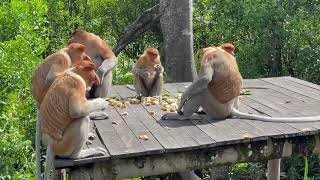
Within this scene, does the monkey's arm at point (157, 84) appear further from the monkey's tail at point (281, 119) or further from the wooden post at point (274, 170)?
the wooden post at point (274, 170)

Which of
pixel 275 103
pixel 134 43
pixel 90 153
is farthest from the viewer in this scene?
pixel 134 43

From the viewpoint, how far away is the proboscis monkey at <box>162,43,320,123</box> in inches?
168

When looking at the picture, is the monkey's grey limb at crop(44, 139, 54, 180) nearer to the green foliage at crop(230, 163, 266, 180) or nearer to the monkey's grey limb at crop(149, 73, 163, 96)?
the monkey's grey limb at crop(149, 73, 163, 96)

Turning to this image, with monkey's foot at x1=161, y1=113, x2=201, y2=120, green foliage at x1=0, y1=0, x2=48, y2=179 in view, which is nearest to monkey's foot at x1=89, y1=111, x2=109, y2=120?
monkey's foot at x1=161, y1=113, x2=201, y2=120

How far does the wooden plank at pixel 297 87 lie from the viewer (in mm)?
5248

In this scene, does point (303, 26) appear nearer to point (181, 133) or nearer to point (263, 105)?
point (263, 105)

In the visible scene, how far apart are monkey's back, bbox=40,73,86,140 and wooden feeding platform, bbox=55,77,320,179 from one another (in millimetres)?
241

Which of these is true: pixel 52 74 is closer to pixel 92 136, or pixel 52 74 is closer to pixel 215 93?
pixel 92 136

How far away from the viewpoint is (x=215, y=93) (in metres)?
4.34

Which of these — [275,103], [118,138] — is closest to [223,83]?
[275,103]

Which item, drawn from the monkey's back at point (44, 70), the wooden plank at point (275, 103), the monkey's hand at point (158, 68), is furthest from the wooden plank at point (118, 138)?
the wooden plank at point (275, 103)

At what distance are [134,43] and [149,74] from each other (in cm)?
517

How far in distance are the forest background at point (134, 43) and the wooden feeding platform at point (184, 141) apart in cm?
62

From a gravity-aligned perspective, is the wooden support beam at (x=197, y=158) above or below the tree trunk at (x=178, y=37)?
below
